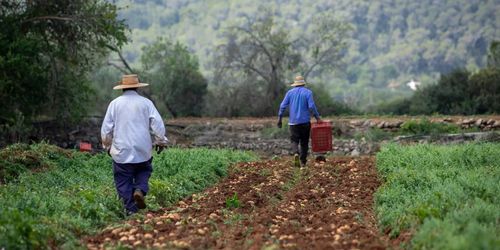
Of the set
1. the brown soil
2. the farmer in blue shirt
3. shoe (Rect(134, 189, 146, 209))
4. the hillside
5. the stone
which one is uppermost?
the hillside

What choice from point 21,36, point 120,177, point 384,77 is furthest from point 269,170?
point 384,77

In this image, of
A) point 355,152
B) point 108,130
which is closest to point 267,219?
point 108,130

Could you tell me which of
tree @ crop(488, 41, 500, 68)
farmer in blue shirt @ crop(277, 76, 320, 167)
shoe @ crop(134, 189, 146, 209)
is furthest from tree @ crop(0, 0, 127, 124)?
tree @ crop(488, 41, 500, 68)

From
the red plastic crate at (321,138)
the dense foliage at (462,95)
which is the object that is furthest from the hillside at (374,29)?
the red plastic crate at (321,138)

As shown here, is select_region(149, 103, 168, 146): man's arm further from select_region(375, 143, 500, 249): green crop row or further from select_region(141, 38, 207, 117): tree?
select_region(141, 38, 207, 117): tree

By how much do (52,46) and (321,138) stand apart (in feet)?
39.9

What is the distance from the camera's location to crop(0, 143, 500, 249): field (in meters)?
7.69

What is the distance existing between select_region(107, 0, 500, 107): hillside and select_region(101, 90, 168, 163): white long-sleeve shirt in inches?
4095

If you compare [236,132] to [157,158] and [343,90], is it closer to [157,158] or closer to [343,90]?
[157,158]

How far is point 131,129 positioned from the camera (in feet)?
34.5

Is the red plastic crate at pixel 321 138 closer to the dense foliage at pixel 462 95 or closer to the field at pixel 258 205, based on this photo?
the field at pixel 258 205

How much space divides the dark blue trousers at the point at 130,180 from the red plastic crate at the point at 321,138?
848cm

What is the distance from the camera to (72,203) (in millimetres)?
9461

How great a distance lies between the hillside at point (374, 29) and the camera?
12100 centimetres
